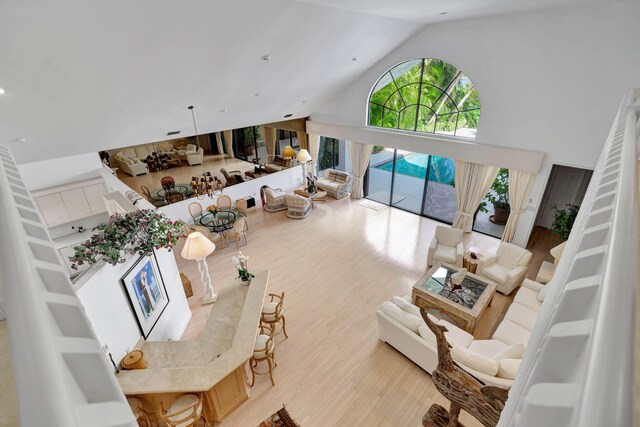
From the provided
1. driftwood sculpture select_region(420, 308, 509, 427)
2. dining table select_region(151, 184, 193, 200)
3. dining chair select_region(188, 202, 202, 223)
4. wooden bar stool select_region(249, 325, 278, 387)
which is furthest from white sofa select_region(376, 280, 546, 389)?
dining table select_region(151, 184, 193, 200)

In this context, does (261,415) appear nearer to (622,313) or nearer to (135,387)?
(135,387)

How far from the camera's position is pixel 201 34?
13.3 feet

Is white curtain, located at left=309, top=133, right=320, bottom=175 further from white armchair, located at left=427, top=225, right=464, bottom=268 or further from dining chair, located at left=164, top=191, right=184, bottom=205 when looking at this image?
white armchair, located at left=427, top=225, right=464, bottom=268

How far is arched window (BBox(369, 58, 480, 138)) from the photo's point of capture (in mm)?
6879

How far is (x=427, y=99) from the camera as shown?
749cm

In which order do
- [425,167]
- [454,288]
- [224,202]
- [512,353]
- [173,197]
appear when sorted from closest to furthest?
[512,353], [454,288], [425,167], [224,202], [173,197]

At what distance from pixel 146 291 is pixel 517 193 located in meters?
7.38

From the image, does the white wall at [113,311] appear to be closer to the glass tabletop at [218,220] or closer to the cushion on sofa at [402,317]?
the glass tabletop at [218,220]

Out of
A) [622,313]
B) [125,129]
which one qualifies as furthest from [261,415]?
[125,129]

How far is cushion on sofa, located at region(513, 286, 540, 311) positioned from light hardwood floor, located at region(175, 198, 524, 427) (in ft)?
1.59

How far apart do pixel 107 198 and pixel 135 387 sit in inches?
143

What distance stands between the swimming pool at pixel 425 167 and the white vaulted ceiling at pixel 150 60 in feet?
9.69

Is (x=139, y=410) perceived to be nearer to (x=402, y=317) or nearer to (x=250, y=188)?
(x=402, y=317)

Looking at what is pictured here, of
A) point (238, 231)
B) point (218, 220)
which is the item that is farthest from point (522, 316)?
point (218, 220)
